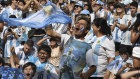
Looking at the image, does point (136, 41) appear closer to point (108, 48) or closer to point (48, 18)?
point (108, 48)

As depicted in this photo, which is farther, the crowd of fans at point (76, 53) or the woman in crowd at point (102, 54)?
the woman in crowd at point (102, 54)

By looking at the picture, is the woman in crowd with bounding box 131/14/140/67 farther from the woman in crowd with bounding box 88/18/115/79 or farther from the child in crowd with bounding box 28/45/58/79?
the child in crowd with bounding box 28/45/58/79

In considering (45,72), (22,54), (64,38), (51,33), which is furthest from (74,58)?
(22,54)

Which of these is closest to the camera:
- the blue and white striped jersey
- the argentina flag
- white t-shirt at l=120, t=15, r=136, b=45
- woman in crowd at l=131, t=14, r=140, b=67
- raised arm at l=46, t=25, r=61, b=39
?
raised arm at l=46, t=25, r=61, b=39

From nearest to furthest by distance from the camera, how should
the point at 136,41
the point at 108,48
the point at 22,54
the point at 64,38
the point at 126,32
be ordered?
the point at 64,38 → the point at 108,48 → the point at 136,41 → the point at 22,54 → the point at 126,32

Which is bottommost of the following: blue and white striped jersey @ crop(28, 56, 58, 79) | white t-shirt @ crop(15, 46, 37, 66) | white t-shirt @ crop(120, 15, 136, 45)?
blue and white striped jersey @ crop(28, 56, 58, 79)

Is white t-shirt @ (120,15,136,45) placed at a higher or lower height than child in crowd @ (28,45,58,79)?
higher

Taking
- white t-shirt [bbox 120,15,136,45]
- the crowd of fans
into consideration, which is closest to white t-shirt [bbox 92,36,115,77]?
the crowd of fans

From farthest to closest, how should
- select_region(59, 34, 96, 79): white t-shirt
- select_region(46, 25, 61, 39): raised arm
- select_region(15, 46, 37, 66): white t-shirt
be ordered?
select_region(15, 46, 37, 66): white t-shirt < select_region(46, 25, 61, 39): raised arm < select_region(59, 34, 96, 79): white t-shirt

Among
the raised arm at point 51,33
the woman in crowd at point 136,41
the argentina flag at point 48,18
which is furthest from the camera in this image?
the woman in crowd at point 136,41

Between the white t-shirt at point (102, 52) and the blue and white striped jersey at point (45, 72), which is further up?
the white t-shirt at point (102, 52)

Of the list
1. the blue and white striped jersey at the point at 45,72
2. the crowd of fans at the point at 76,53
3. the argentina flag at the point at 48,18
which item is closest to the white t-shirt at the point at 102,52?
the crowd of fans at the point at 76,53

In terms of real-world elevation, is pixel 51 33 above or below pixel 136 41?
above

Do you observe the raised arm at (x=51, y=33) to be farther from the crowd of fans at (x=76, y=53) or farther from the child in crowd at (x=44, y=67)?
the child in crowd at (x=44, y=67)
